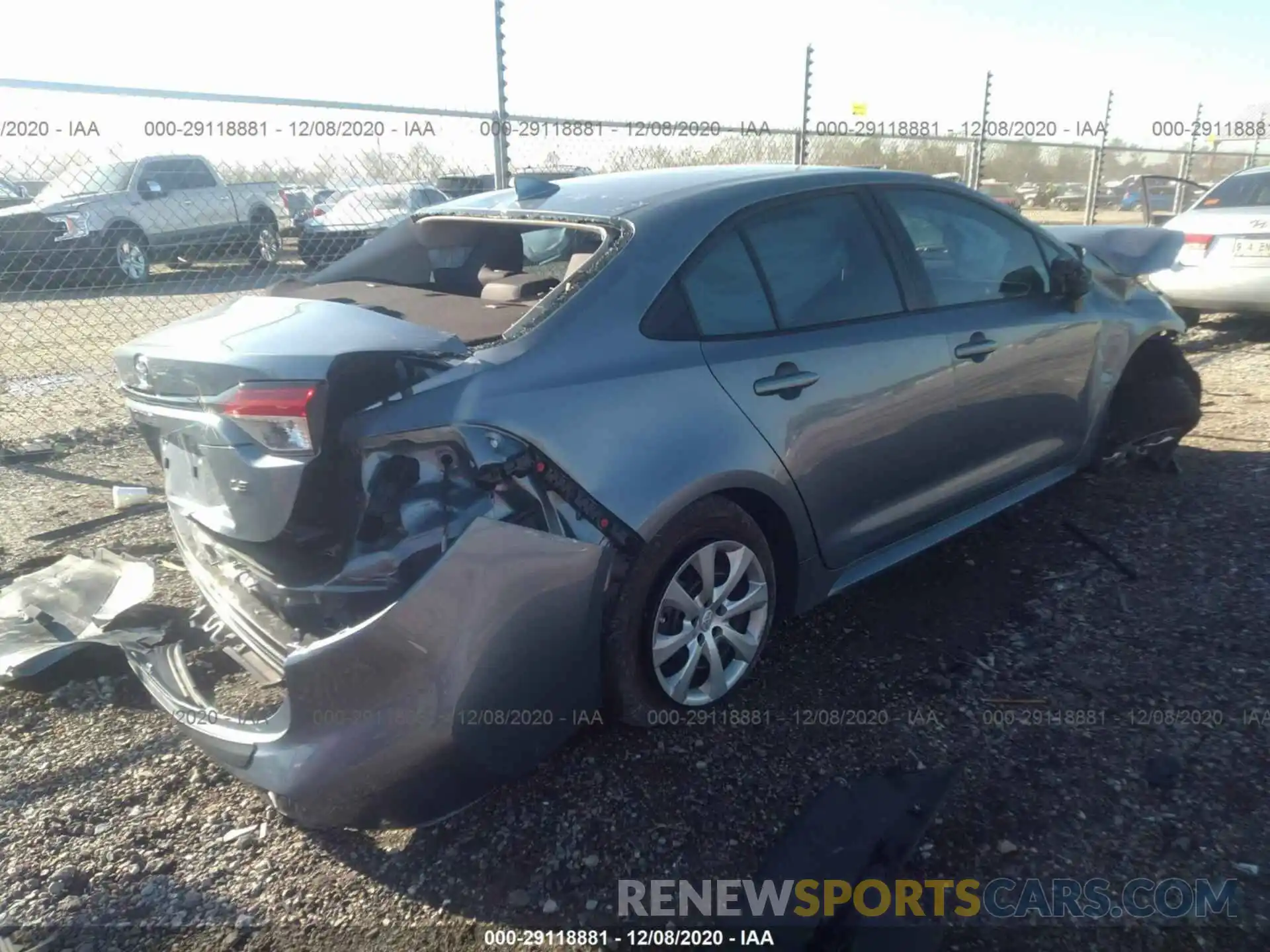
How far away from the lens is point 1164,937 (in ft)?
6.91

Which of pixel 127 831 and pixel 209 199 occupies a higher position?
pixel 209 199

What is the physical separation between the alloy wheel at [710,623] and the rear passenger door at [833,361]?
34 centimetres

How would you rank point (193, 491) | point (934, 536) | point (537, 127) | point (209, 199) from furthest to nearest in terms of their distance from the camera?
point (209, 199), point (537, 127), point (934, 536), point (193, 491)

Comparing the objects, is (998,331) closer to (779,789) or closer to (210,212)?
(779,789)

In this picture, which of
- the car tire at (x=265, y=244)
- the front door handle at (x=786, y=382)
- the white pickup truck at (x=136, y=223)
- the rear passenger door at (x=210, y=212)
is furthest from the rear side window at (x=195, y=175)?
the front door handle at (x=786, y=382)

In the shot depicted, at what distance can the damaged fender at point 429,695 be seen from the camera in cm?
212

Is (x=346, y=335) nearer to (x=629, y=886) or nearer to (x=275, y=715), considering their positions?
(x=275, y=715)

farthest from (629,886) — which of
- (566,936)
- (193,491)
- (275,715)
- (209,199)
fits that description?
(209,199)

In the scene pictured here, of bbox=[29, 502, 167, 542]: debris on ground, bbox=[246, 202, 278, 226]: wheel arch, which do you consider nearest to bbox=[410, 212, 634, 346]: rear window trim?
bbox=[29, 502, 167, 542]: debris on ground

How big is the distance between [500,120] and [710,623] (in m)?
4.51

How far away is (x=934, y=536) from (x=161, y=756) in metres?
2.83

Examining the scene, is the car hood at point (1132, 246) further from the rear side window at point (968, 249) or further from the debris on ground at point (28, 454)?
the debris on ground at point (28, 454)

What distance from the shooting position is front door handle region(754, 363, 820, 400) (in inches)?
110

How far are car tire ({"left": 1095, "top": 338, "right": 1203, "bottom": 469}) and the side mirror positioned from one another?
3.18ft
